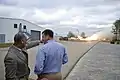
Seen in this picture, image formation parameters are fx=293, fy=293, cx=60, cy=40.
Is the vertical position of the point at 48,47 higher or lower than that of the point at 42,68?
higher

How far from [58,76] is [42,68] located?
0.41 m

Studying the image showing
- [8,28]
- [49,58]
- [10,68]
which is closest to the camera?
[10,68]

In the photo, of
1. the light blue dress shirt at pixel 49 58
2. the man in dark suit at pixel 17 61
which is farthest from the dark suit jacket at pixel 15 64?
the light blue dress shirt at pixel 49 58

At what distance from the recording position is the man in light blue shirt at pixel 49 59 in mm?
5184

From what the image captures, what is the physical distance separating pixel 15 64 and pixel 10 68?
10cm

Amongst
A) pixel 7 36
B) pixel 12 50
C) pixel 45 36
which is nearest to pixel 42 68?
pixel 45 36

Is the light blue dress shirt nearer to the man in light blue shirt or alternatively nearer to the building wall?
the man in light blue shirt

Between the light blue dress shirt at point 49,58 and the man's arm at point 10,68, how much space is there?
95 cm

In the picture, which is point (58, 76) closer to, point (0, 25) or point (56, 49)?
point (56, 49)

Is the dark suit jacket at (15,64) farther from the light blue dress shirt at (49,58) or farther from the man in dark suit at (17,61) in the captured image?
the light blue dress shirt at (49,58)

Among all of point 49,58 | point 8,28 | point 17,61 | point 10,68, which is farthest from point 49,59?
point 8,28

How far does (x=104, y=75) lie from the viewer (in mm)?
14914

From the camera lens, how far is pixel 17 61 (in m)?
4.32

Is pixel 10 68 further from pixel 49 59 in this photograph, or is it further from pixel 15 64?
pixel 49 59
